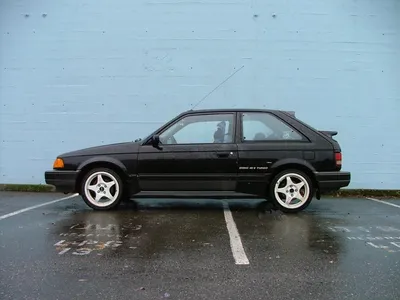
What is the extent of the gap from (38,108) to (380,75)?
7.82 m

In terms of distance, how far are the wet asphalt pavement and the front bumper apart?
16.5 inches

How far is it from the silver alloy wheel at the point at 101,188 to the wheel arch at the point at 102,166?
0.12m

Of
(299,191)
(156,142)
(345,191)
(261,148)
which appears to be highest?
(156,142)

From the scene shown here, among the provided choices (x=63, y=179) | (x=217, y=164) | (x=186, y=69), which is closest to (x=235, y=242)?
(x=217, y=164)

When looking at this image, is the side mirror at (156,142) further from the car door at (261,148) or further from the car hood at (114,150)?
the car door at (261,148)

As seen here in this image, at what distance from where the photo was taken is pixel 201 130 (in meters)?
7.23

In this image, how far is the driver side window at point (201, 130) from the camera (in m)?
7.21

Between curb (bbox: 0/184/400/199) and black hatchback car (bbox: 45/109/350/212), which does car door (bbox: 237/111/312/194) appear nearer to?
black hatchback car (bbox: 45/109/350/212)

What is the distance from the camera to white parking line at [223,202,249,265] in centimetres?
456

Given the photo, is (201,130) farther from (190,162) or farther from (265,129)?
(265,129)

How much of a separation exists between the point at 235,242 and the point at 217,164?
2.00 m

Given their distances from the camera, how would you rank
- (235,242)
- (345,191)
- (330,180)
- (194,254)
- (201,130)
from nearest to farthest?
(194,254), (235,242), (330,180), (201,130), (345,191)

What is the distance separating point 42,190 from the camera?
33.0ft

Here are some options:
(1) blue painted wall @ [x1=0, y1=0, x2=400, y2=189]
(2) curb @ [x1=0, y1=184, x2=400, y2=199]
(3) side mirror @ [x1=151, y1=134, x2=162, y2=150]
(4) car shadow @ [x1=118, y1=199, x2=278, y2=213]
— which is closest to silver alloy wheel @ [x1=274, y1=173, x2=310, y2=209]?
(4) car shadow @ [x1=118, y1=199, x2=278, y2=213]
